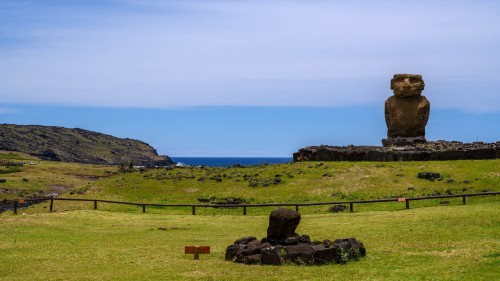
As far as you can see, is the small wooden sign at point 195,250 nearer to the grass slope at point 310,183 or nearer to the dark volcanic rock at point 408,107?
the grass slope at point 310,183

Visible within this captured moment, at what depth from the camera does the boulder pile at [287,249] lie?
24719 millimetres

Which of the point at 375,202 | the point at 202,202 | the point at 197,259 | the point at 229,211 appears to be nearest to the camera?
the point at 197,259

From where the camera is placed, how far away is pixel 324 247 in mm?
25594

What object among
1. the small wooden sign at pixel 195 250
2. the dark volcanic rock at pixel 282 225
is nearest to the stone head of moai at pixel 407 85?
the dark volcanic rock at pixel 282 225

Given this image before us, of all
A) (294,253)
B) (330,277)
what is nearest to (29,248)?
(294,253)

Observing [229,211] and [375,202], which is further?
[229,211]

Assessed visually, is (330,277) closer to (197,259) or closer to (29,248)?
(197,259)

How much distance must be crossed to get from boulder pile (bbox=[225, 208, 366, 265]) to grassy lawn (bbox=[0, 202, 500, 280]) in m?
0.56

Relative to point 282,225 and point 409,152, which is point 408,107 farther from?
point 282,225

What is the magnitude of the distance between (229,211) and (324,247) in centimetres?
2444

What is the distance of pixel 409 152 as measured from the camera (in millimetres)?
60844

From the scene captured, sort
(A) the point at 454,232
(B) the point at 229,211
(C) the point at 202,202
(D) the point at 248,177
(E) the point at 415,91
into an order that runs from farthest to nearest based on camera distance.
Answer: (E) the point at 415,91
(D) the point at 248,177
(C) the point at 202,202
(B) the point at 229,211
(A) the point at 454,232

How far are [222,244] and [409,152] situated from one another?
33625mm

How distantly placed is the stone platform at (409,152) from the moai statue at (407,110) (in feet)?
5.89
